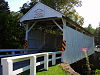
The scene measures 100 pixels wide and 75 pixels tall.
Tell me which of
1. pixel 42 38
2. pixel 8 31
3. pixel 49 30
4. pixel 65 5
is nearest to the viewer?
pixel 42 38

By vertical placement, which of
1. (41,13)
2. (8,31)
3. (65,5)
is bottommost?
(8,31)

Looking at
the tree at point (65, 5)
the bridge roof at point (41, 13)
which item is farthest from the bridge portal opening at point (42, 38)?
the tree at point (65, 5)

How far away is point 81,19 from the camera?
80.7 feet

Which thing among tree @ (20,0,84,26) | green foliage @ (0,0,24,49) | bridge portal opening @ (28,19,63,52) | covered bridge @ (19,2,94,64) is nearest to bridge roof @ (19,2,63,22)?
covered bridge @ (19,2,94,64)

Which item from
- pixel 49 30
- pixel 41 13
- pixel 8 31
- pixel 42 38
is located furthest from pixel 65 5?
pixel 41 13

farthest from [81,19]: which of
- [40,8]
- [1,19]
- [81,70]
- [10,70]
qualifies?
[10,70]

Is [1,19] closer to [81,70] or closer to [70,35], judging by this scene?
[70,35]

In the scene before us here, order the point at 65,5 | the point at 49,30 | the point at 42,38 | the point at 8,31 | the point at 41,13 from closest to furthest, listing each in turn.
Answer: the point at 41,13
the point at 42,38
the point at 49,30
the point at 8,31
the point at 65,5

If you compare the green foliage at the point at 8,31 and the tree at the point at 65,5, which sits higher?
the tree at the point at 65,5

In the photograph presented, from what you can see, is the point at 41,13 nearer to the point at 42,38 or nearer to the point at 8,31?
the point at 42,38

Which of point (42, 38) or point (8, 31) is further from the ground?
point (8, 31)

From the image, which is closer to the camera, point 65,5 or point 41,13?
point 41,13

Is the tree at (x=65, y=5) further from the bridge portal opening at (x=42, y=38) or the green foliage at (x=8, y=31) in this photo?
the bridge portal opening at (x=42, y=38)

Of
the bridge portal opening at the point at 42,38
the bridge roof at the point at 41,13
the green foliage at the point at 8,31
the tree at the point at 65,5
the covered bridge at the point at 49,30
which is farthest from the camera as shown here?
the tree at the point at 65,5
